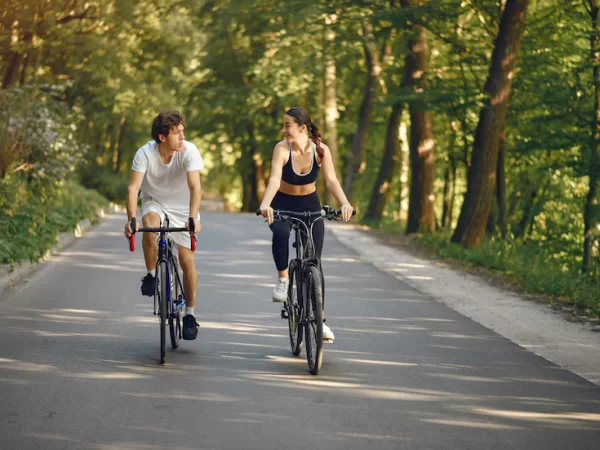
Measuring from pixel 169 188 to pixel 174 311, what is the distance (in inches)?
38.4

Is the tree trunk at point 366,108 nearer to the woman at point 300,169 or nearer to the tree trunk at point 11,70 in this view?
the tree trunk at point 11,70

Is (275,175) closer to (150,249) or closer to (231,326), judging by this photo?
(150,249)

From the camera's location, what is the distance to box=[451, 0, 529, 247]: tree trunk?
2048cm

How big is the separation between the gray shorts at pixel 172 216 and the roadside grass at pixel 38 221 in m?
5.67

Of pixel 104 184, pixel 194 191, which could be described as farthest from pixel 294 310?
pixel 104 184

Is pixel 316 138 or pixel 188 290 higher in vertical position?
pixel 316 138

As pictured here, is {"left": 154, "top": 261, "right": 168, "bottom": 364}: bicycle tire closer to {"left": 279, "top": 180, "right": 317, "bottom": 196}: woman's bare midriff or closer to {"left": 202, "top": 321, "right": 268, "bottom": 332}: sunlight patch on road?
{"left": 279, "top": 180, "right": 317, "bottom": 196}: woman's bare midriff

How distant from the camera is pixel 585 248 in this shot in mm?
23422

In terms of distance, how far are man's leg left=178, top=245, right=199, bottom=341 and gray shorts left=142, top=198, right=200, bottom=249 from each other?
96 mm

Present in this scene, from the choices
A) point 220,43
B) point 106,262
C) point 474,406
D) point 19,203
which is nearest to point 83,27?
point 19,203

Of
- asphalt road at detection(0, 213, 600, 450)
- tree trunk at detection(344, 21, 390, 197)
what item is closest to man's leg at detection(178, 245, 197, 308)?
asphalt road at detection(0, 213, 600, 450)

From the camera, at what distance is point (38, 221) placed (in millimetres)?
19125

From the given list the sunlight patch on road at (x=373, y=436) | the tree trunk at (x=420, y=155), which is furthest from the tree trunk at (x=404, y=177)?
the sunlight patch on road at (x=373, y=436)

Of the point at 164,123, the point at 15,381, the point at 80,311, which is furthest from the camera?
the point at 80,311
